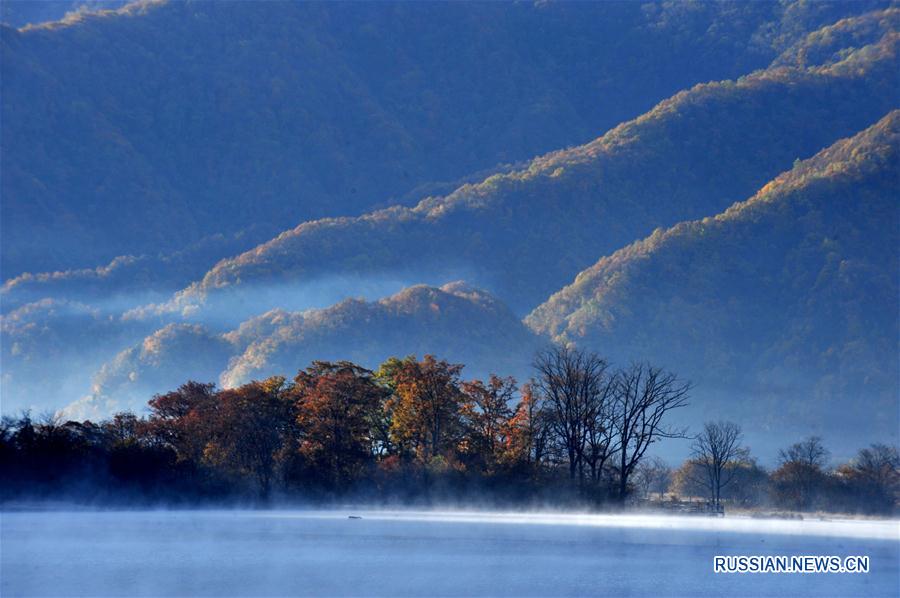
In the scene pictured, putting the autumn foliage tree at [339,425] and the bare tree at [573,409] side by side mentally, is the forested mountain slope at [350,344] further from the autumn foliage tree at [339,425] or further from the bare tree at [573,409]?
the bare tree at [573,409]

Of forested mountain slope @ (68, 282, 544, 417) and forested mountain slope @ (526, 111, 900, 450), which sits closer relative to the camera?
forested mountain slope @ (526, 111, 900, 450)

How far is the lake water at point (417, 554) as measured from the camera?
35312 mm

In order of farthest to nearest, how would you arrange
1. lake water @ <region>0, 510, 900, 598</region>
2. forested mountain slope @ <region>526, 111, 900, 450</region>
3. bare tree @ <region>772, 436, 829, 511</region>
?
forested mountain slope @ <region>526, 111, 900, 450</region> → bare tree @ <region>772, 436, 829, 511</region> → lake water @ <region>0, 510, 900, 598</region>

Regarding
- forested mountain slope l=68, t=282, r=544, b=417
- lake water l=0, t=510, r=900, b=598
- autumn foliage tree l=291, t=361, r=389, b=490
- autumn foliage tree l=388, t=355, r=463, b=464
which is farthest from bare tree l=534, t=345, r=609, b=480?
forested mountain slope l=68, t=282, r=544, b=417

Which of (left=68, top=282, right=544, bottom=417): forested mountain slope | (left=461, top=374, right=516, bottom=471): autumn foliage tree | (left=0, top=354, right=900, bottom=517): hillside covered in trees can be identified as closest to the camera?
(left=0, top=354, right=900, bottom=517): hillside covered in trees

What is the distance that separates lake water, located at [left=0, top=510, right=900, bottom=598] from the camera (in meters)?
35.3

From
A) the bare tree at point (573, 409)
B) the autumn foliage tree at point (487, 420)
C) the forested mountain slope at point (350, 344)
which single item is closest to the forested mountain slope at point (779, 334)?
the forested mountain slope at point (350, 344)

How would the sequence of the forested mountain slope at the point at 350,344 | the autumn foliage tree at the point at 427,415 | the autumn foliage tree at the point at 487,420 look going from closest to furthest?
the autumn foliage tree at the point at 487,420
the autumn foliage tree at the point at 427,415
the forested mountain slope at the point at 350,344

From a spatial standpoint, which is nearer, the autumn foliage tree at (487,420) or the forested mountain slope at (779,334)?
the autumn foliage tree at (487,420)

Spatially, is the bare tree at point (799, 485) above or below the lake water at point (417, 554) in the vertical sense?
above

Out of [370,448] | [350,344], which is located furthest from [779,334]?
[370,448]

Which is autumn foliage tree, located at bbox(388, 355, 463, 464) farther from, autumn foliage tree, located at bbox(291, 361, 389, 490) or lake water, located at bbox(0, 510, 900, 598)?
lake water, located at bbox(0, 510, 900, 598)

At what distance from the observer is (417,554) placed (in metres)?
42.5

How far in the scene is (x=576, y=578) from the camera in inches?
1470
